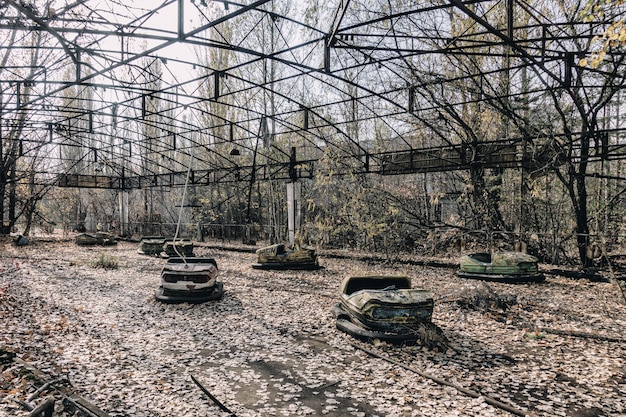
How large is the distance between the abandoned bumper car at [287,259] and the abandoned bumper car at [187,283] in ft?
13.6

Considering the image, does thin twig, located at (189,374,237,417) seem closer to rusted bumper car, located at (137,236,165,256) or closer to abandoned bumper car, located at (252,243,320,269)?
abandoned bumper car, located at (252,243,320,269)

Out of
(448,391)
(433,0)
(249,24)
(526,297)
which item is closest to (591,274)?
(526,297)

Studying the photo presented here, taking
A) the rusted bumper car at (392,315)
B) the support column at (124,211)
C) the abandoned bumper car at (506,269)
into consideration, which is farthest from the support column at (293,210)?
the support column at (124,211)

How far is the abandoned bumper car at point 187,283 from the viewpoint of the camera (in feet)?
24.2

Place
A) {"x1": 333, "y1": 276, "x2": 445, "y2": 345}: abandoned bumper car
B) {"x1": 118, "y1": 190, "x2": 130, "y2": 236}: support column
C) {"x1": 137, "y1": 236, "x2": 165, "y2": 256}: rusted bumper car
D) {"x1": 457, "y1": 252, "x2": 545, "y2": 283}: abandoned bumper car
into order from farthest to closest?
1. {"x1": 118, "y1": 190, "x2": 130, "y2": 236}: support column
2. {"x1": 137, "y1": 236, "x2": 165, "y2": 256}: rusted bumper car
3. {"x1": 457, "y1": 252, "x2": 545, "y2": 283}: abandoned bumper car
4. {"x1": 333, "y1": 276, "x2": 445, "y2": 345}: abandoned bumper car

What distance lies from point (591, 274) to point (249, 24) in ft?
60.1

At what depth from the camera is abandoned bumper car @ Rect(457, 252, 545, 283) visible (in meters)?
9.14

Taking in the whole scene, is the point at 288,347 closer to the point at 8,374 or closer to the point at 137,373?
the point at 137,373

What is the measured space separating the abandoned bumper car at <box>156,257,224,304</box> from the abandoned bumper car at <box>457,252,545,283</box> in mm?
5933

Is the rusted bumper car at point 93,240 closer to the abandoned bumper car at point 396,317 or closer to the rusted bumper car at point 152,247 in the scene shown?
the rusted bumper car at point 152,247

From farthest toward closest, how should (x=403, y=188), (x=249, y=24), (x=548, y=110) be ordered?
(x=249, y=24) < (x=403, y=188) < (x=548, y=110)

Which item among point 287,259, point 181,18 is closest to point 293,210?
point 287,259

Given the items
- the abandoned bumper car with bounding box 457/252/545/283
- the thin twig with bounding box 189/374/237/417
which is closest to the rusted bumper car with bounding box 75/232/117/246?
the abandoned bumper car with bounding box 457/252/545/283

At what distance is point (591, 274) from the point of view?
375 inches
